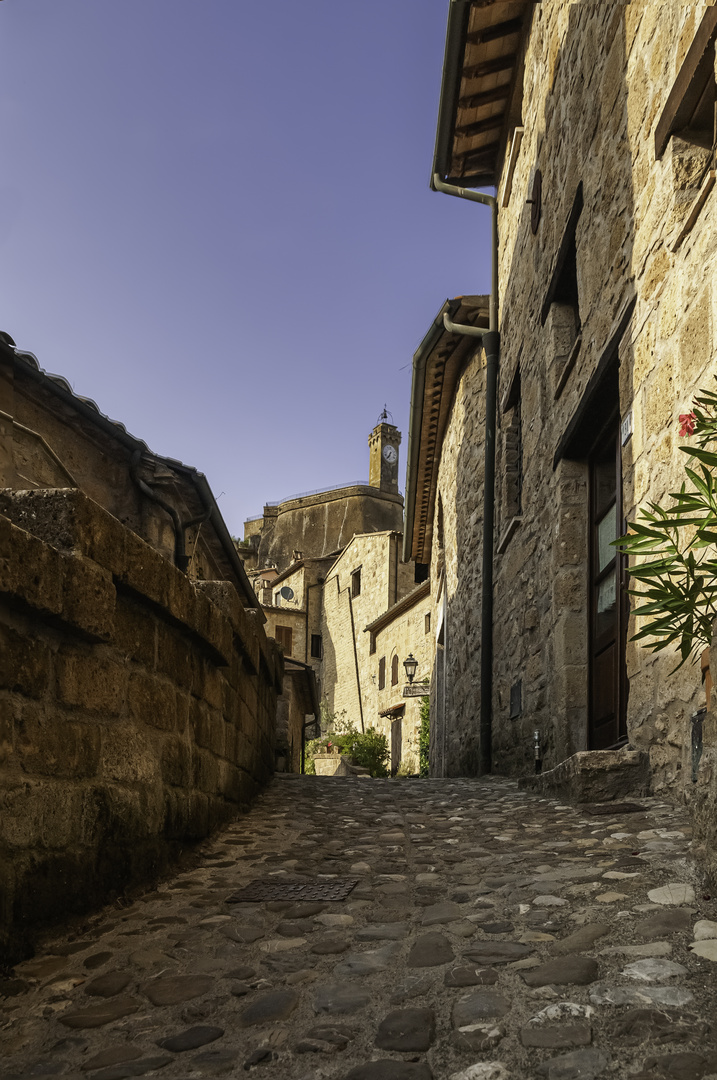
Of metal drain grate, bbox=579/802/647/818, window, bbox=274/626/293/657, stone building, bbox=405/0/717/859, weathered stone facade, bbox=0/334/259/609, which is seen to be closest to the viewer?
metal drain grate, bbox=579/802/647/818

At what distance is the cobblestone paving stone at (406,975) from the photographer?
1.53 m

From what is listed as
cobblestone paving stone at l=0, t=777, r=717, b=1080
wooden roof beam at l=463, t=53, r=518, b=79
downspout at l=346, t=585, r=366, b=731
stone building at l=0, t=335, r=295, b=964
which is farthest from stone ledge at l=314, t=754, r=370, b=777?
cobblestone paving stone at l=0, t=777, r=717, b=1080

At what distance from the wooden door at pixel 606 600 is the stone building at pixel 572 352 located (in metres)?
0.02

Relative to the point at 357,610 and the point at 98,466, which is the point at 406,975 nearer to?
the point at 98,466

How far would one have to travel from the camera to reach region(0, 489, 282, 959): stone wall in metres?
2.05

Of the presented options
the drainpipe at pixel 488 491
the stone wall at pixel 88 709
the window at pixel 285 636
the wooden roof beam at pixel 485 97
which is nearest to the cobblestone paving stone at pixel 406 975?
the stone wall at pixel 88 709

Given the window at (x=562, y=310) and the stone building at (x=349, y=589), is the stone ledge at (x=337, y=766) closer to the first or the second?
the stone building at (x=349, y=589)

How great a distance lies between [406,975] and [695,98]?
3406mm

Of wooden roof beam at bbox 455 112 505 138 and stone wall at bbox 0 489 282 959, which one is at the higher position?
wooden roof beam at bbox 455 112 505 138

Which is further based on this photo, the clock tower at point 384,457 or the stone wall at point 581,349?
the clock tower at point 384,457

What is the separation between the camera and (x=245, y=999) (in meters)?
1.88

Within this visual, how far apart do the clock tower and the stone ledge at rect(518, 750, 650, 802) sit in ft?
118

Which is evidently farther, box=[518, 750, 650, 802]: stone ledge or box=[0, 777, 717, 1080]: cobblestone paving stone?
box=[518, 750, 650, 802]: stone ledge

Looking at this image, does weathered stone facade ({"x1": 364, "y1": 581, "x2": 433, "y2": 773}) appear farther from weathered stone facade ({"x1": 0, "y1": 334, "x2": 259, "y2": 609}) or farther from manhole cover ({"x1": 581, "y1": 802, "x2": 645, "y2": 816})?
manhole cover ({"x1": 581, "y1": 802, "x2": 645, "y2": 816})
